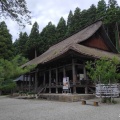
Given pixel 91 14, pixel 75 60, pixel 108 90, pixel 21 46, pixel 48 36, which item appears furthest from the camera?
pixel 21 46

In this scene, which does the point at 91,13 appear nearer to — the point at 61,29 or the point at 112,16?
the point at 112,16

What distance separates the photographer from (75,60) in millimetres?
15023

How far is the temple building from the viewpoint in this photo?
47.5 ft

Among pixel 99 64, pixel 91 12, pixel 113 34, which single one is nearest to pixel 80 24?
pixel 91 12

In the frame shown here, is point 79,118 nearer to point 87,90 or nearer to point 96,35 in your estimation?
point 87,90

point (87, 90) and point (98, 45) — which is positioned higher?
point (98, 45)

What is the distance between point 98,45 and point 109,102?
34.1 feet

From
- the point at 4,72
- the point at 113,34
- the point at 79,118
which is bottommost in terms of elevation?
the point at 79,118

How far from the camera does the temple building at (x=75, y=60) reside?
14469 mm

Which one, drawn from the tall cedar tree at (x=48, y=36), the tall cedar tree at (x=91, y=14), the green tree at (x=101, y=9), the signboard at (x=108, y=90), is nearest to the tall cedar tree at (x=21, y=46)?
the tall cedar tree at (x=48, y=36)

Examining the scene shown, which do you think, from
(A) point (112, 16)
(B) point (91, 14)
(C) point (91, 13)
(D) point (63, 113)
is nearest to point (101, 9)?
(B) point (91, 14)

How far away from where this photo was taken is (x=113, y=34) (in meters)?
30.8

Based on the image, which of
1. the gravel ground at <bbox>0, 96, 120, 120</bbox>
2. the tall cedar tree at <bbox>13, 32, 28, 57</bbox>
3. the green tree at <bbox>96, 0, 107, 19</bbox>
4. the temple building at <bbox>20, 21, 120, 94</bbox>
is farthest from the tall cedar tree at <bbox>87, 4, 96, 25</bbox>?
the gravel ground at <bbox>0, 96, 120, 120</bbox>

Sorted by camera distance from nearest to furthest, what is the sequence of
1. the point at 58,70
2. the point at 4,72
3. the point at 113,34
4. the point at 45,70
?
the point at 4,72
the point at 58,70
the point at 45,70
the point at 113,34
